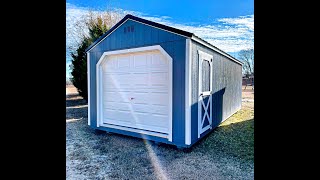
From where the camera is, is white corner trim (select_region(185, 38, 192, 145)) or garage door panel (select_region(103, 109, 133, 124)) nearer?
white corner trim (select_region(185, 38, 192, 145))

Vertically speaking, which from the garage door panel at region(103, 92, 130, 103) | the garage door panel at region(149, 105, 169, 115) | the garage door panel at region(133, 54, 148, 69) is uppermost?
the garage door panel at region(133, 54, 148, 69)

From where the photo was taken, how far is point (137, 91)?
4.91 m

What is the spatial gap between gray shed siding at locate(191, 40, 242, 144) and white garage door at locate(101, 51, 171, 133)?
59 cm

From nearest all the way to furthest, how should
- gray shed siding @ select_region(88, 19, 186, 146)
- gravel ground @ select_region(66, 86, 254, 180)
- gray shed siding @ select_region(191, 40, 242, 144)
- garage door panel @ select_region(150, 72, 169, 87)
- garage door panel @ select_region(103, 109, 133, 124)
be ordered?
1. gravel ground @ select_region(66, 86, 254, 180)
2. gray shed siding @ select_region(88, 19, 186, 146)
3. gray shed siding @ select_region(191, 40, 242, 144)
4. garage door panel @ select_region(150, 72, 169, 87)
5. garage door panel @ select_region(103, 109, 133, 124)

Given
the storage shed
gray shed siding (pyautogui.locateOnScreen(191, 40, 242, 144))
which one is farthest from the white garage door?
gray shed siding (pyautogui.locateOnScreen(191, 40, 242, 144))

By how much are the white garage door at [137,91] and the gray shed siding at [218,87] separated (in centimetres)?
59

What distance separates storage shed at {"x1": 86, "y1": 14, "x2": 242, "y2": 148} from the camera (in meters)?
4.11

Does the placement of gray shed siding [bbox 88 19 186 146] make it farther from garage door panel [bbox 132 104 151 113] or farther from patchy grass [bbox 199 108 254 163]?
patchy grass [bbox 199 108 254 163]

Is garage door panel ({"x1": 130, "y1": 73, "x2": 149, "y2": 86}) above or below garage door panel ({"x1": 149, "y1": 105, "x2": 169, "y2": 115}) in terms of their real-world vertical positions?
above

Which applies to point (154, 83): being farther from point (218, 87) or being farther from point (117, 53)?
point (218, 87)

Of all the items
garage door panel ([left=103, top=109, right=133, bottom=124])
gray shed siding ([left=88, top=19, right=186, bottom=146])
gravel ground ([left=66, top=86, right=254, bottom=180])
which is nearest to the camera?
gravel ground ([left=66, top=86, right=254, bottom=180])
